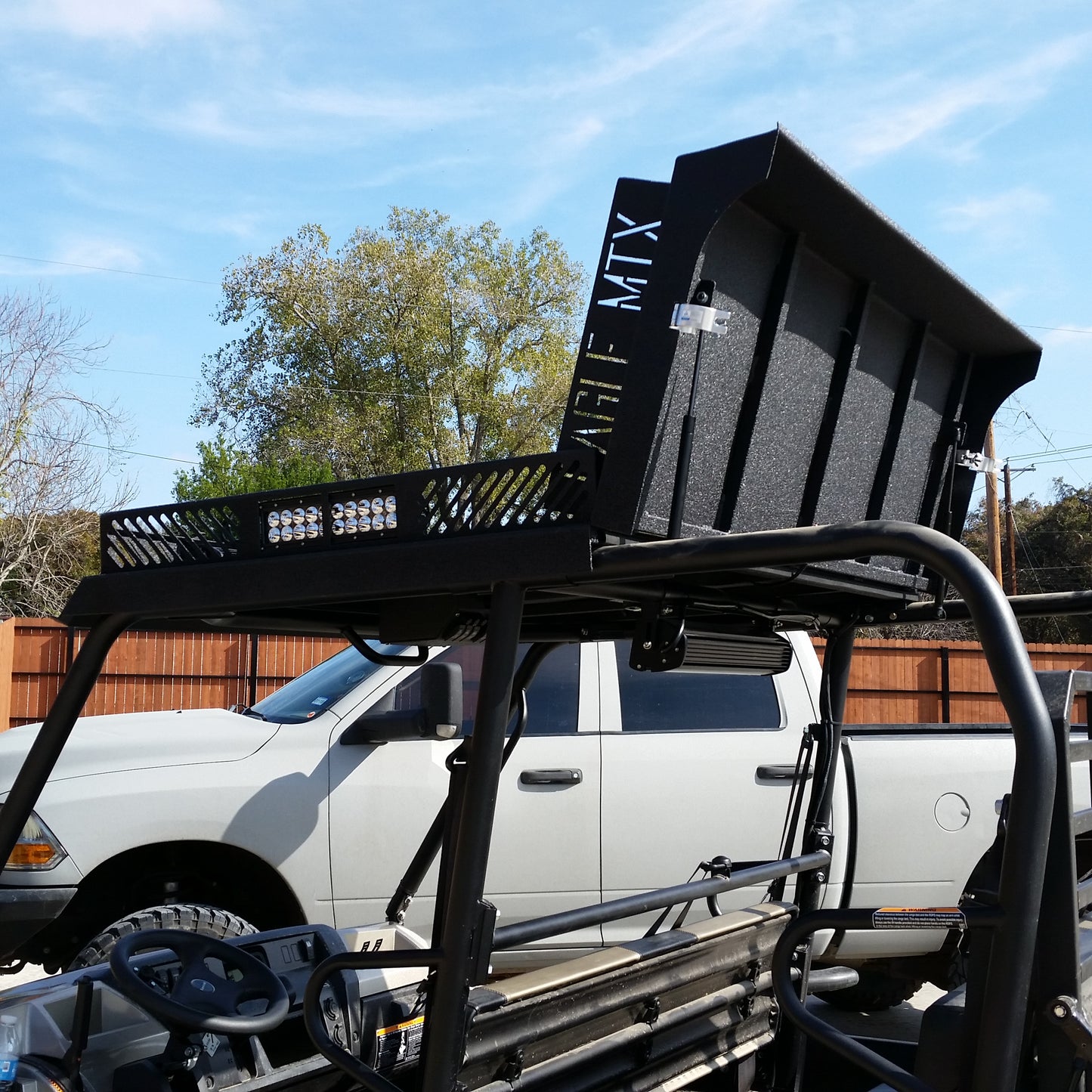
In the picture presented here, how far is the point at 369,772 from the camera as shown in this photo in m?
5.46

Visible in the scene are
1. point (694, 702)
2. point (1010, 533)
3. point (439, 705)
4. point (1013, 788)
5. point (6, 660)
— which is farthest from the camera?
point (1010, 533)

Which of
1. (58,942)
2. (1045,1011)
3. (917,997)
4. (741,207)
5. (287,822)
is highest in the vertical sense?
(741,207)

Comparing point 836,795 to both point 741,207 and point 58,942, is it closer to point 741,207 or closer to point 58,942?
point 58,942

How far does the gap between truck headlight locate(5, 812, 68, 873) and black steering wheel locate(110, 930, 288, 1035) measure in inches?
101

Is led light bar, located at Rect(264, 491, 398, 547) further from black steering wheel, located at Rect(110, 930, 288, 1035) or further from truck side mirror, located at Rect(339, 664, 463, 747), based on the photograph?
truck side mirror, located at Rect(339, 664, 463, 747)

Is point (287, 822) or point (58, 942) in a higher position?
point (287, 822)

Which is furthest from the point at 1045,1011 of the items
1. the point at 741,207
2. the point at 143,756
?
the point at 143,756

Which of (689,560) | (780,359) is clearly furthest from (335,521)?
(780,359)

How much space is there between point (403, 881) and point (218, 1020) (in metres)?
1.34

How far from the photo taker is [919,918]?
1685mm

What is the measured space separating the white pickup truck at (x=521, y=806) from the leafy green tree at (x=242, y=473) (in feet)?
90.9

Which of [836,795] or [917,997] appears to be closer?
[836,795]

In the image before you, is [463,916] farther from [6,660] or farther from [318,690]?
[6,660]

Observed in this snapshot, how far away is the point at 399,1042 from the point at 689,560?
55.5 inches
